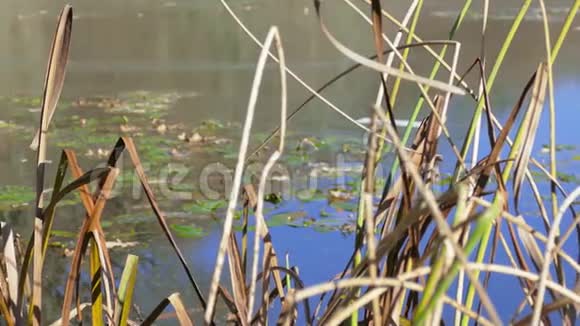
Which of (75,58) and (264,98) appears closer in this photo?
(264,98)

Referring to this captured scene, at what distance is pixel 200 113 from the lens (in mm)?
→ 4012

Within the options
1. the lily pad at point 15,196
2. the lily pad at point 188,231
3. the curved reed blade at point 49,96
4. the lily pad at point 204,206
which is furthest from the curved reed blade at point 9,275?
the lily pad at point 15,196

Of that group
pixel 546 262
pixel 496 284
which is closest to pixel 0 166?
pixel 496 284

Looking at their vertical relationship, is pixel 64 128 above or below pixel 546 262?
below

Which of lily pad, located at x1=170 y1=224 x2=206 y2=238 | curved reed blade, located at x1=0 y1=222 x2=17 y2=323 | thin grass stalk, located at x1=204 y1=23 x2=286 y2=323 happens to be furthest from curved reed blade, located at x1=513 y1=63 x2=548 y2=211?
lily pad, located at x1=170 y1=224 x2=206 y2=238

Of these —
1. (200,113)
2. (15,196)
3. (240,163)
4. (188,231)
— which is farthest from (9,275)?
(200,113)

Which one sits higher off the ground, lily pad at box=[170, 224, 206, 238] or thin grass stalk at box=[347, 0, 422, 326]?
thin grass stalk at box=[347, 0, 422, 326]

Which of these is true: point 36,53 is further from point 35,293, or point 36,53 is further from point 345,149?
point 35,293

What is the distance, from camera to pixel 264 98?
14.0ft

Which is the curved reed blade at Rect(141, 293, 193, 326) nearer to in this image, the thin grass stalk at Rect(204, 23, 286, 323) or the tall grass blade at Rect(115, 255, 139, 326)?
the tall grass blade at Rect(115, 255, 139, 326)

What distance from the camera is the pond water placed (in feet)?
7.76

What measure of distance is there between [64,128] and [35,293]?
10.5 feet

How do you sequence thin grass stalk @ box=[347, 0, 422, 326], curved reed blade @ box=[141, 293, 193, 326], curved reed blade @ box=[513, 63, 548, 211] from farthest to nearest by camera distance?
curved reed blade @ box=[141, 293, 193, 326] → curved reed blade @ box=[513, 63, 548, 211] → thin grass stalk @ box=[347, 0, 422, 326]

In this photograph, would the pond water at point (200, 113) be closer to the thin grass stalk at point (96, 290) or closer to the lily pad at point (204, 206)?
the lily pad at point (204, 206)
